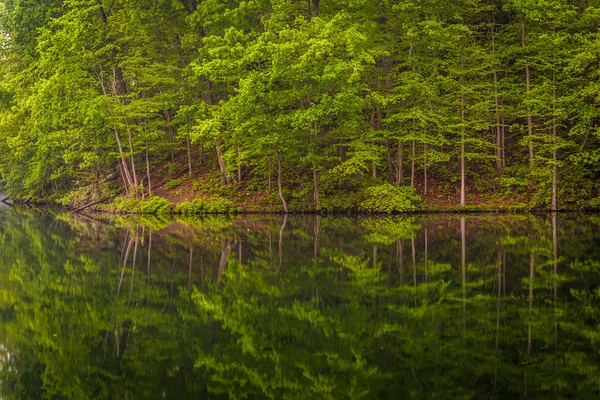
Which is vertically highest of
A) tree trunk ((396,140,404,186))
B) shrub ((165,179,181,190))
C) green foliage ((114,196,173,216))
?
tree trunk ((396,140,404,186))

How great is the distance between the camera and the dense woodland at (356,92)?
28.9 meters

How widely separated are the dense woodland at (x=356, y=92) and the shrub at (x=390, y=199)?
0.36 feet

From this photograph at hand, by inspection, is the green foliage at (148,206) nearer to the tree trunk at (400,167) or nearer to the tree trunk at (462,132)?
the tree trunk at (400,167)

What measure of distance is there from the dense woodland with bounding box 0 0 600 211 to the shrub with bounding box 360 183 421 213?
0.11 m

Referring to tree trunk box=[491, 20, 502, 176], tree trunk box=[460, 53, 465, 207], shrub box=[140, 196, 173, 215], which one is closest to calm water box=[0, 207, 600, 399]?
tree trunk box=[460, 53, 465, 207]

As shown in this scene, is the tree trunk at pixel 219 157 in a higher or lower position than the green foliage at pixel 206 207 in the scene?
higher

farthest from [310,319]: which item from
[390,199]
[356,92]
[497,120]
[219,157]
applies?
[219,157]

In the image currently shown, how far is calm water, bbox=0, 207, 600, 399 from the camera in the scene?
7.42 meters

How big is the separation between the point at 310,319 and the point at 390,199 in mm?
20003

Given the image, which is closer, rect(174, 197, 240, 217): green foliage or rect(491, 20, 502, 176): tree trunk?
rect(491, 20, 502, 176): tree trunk

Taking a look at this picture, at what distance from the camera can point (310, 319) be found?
33.6 ft

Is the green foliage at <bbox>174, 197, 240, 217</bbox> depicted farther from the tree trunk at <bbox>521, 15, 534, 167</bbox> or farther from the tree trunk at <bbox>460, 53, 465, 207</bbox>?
the tree trunk at <bbox>521, 15, 534, 167</bbox>

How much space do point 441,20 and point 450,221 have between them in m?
12.2

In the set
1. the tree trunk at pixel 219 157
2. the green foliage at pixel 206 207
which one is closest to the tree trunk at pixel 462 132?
the green foliage at pixel 206 207
